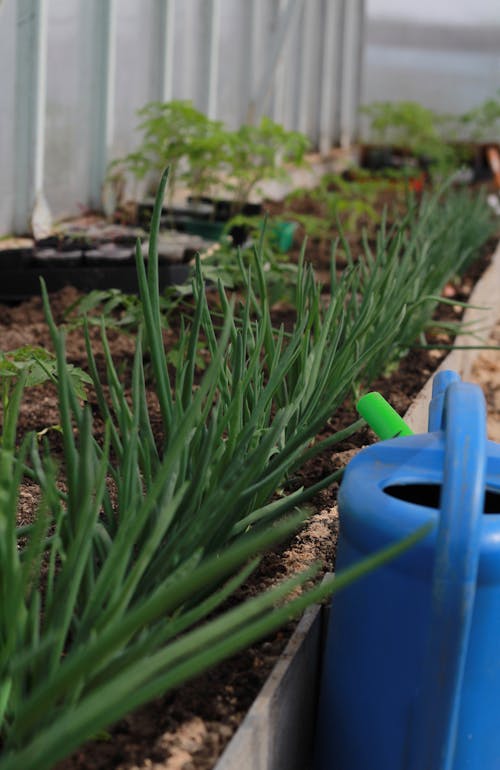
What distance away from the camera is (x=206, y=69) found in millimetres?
6465

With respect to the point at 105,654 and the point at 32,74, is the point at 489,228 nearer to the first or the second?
the point at 32,74

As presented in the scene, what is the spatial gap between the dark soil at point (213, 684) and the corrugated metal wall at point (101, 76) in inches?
72.9

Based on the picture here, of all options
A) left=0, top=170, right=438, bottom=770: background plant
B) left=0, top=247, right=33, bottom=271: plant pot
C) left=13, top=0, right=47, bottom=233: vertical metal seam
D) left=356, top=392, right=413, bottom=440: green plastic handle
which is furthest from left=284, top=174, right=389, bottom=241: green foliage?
left=0, top=170, right=438, bottom=770: background plant

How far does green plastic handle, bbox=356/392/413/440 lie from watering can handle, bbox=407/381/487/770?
14.2 inches

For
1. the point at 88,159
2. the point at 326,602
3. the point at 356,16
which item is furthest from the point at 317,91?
the point at 326,602

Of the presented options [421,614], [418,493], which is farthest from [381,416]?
[421,614]

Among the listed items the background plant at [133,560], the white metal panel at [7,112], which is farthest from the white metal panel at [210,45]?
the background plant at [133,560]

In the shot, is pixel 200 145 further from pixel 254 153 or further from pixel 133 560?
pixel 133 560

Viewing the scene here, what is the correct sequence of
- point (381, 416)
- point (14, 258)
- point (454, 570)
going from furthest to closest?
1. point (14, 258)
2. point (381, 416)
3. point (454, 570)

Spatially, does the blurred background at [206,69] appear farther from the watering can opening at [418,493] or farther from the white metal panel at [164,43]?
the watering can opening at [418,493]

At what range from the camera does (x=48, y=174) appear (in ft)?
15.5

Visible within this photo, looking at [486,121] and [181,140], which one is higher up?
[486,121]

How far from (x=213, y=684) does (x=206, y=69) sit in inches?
218

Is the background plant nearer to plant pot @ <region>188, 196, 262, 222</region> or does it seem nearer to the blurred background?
the blurred background
